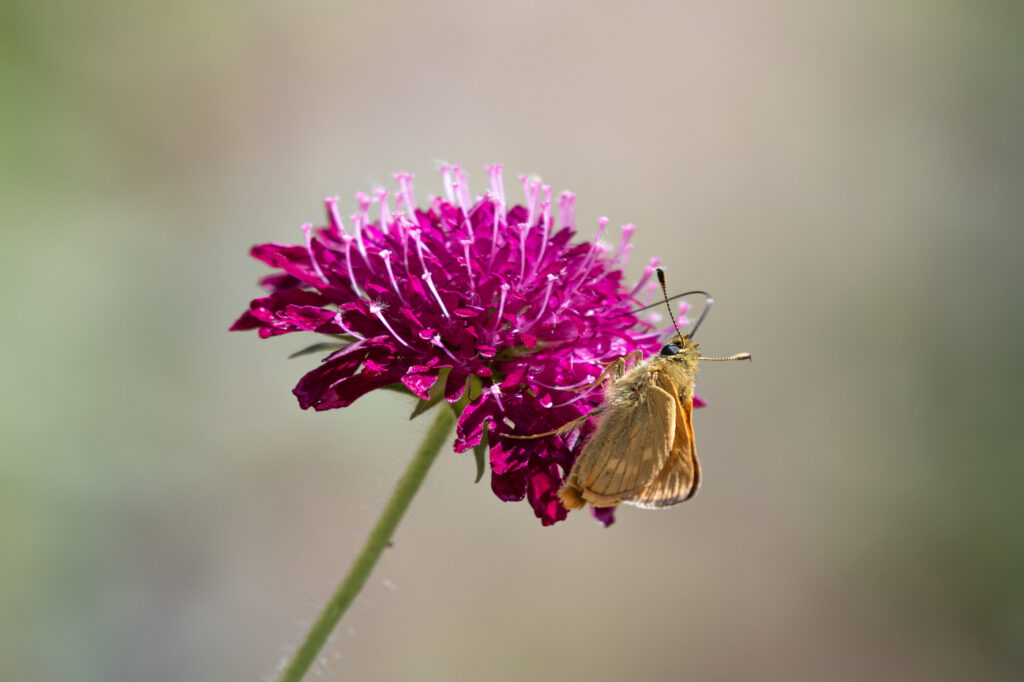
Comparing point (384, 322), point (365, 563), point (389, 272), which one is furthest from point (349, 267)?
point (365, 563)

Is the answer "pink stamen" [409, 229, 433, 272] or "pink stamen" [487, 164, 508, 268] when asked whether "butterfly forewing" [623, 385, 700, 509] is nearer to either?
"pink stamen" [487, 164, 508, 268]

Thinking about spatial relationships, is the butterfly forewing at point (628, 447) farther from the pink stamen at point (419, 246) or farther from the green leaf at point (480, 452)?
the pink stamen at point (419, 246)

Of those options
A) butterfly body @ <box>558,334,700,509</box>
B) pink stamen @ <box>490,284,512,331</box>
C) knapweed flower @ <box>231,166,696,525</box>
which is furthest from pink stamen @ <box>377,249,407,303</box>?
Result: butterfly body @ <box>558,334,700,509</box>

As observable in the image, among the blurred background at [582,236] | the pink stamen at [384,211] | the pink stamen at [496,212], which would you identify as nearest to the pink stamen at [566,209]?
Result: the pink stamen at [496,212]

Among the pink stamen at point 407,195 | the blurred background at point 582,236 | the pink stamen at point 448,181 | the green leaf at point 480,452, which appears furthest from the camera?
the blurred background at point 582,236

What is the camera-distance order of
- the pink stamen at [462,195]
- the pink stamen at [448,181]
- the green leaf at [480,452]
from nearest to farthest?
1. the green leaf at [480,452]
2. the pink stamen at [462,195]
3. the pink stamen at [448,181]
